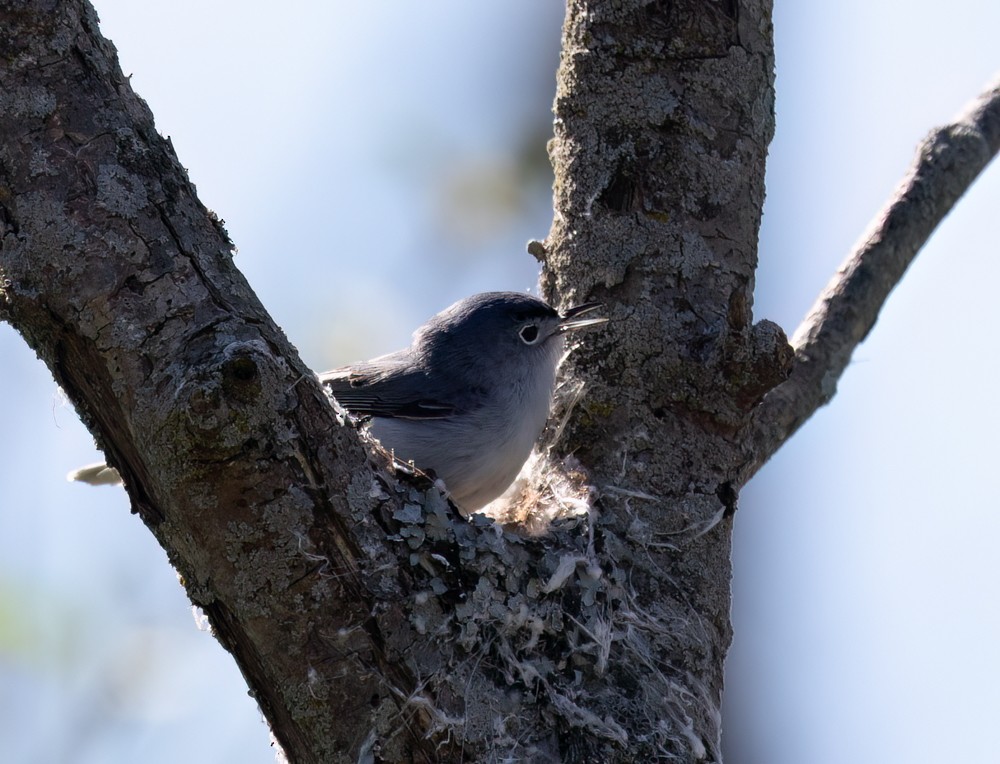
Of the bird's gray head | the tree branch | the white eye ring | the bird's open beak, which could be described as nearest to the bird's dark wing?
the bird's gray head

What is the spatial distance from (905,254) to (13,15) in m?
3.02

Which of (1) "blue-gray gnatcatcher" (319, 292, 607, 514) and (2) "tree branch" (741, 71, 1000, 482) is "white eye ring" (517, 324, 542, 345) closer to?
(1) "blue-gray gnatcatcher" (319, 292, 607, 514)

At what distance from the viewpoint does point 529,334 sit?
4.03 m

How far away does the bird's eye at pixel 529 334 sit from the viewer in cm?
399

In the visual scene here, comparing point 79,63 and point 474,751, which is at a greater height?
point 79,63

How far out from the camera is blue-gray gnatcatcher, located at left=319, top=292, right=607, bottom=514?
3.80m

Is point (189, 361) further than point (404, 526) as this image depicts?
No

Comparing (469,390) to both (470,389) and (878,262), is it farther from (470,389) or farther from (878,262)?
(878,262)

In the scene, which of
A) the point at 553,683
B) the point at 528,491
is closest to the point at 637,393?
the point at 528,491

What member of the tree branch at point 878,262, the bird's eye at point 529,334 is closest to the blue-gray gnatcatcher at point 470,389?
the bird's eye at point 529,334

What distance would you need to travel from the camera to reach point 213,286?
7.60 feet

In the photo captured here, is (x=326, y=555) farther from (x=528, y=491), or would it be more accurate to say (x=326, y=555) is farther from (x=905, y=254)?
(x=905, y=254)

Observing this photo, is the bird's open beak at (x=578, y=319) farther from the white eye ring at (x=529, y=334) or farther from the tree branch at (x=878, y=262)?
the tree branch at (x=878, y=262)

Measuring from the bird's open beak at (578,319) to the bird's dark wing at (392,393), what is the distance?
492mm
